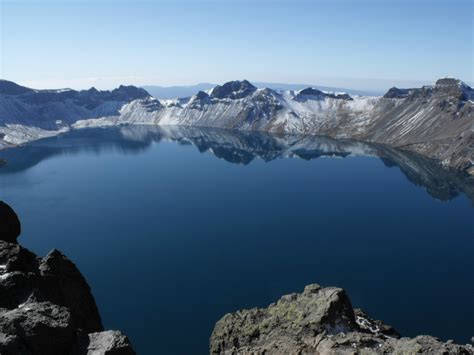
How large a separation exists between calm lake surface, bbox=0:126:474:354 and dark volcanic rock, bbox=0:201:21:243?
3997cm

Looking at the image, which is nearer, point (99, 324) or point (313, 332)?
point (313, 332)

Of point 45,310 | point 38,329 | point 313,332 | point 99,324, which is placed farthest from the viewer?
point 99,324

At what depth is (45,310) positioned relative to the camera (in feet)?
86.8

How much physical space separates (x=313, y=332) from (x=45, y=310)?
2095 cm

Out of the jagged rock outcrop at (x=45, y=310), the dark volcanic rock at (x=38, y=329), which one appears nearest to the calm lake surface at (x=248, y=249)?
the jagged rock outcrop at (x=45, y=310)

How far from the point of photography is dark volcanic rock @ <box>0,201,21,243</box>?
38.7 meters

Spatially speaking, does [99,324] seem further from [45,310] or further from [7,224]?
[45,310]

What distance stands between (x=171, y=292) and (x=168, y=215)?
60470mm

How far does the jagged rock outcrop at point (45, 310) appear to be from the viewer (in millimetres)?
24016

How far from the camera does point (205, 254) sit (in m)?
112

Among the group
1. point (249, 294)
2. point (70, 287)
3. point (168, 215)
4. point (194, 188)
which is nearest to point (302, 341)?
point (70, 287)

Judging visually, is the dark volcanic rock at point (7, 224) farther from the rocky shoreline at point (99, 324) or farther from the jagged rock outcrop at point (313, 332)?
the jagged rock outcrop at point (313, 332)

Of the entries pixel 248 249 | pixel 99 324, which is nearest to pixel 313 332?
pixel 99 324

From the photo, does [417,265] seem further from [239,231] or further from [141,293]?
[141,293]
